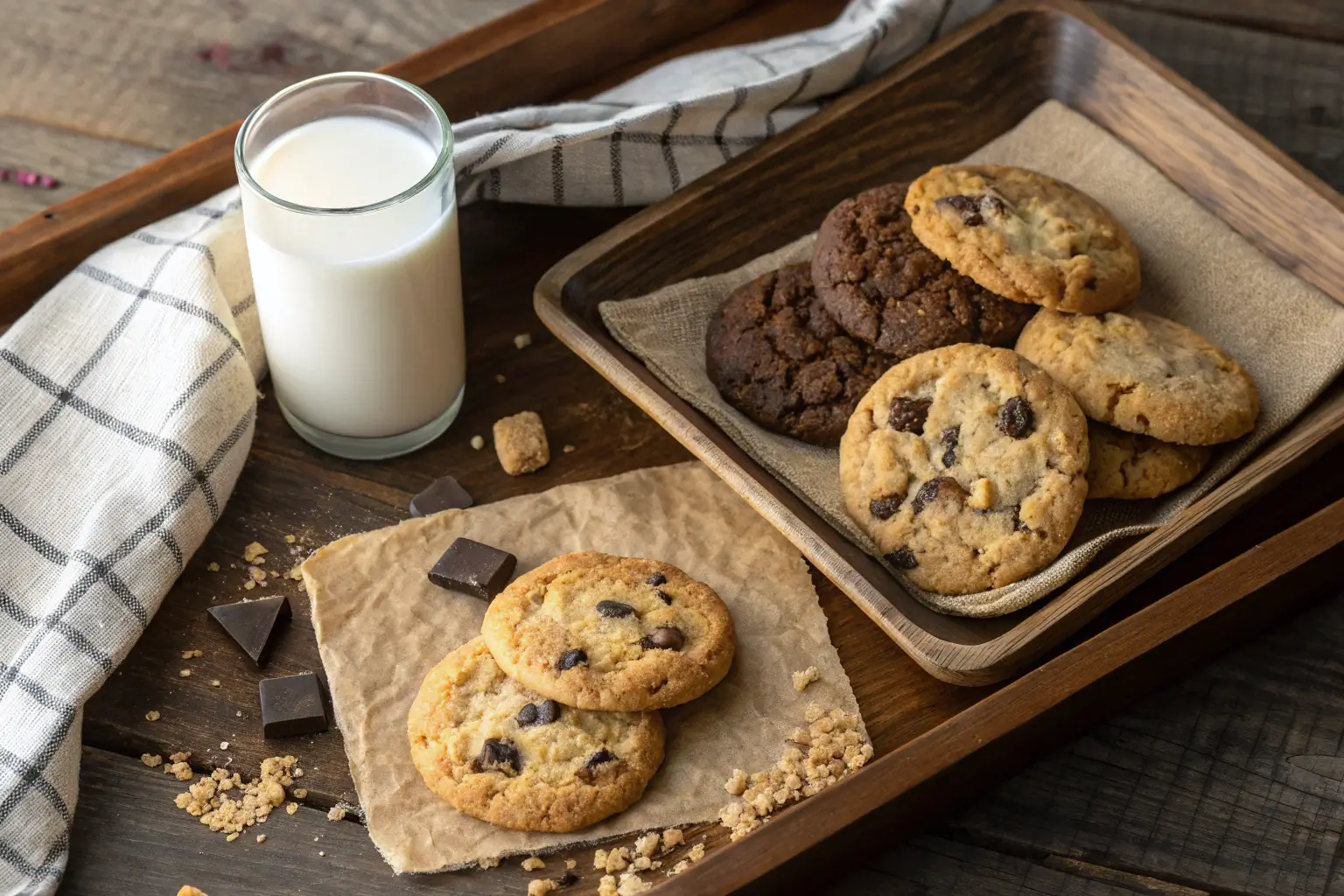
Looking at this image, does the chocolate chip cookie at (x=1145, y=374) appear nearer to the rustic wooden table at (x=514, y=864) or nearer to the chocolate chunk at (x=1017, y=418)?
the chocolate chunk at (x=1017, y=418)

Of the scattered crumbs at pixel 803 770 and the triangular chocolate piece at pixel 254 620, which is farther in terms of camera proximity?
the triangular chocolate piece at pixel 254 620

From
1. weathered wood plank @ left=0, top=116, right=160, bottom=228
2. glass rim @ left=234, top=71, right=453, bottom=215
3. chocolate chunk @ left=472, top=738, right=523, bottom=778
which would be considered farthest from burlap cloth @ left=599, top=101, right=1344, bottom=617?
weathered wood plank @ left=0, top=116, right=160, bottom=228

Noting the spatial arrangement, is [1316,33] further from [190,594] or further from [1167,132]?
[190,594]

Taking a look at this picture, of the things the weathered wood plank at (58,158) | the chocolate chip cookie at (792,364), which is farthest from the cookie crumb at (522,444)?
the weathered wood plank at (58,158)

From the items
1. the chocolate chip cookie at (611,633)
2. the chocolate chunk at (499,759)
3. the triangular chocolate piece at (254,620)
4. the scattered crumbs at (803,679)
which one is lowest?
the triangular chocolate piece at (254,620)

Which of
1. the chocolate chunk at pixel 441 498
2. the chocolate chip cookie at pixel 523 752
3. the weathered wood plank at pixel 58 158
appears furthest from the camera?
the weathered wood plank at pixel 58 158

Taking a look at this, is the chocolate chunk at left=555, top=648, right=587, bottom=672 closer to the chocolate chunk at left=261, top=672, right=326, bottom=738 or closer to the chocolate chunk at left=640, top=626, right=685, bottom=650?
the chocolate chunk at left=640, top=626, right=685, bottom=650
